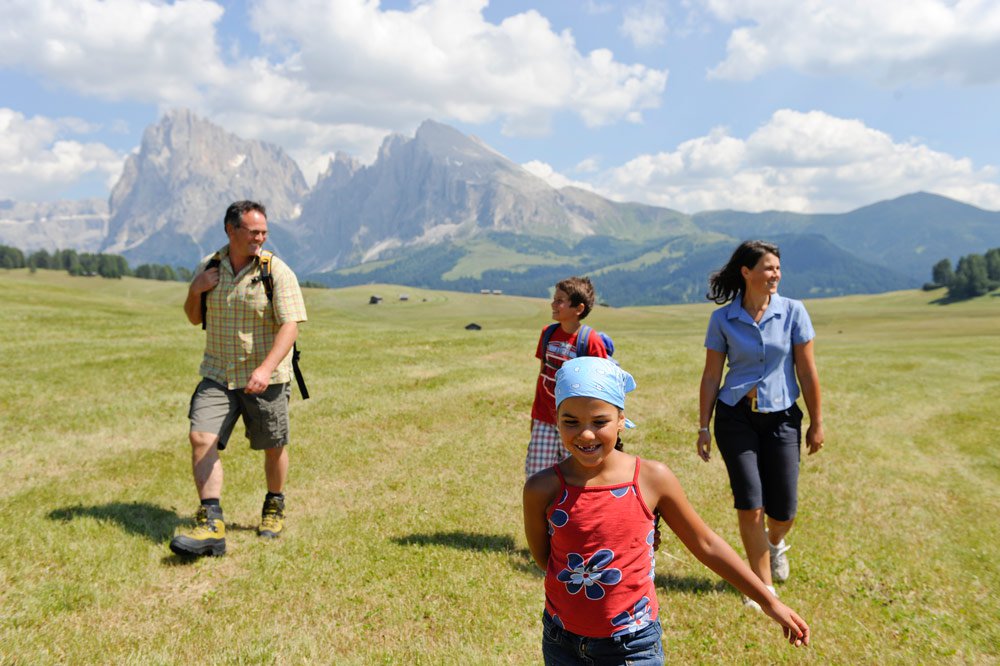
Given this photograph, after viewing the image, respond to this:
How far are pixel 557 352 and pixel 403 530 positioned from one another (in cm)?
342

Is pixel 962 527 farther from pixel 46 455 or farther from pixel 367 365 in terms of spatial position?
pixel 367 365

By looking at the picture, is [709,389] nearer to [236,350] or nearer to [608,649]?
[608,649]

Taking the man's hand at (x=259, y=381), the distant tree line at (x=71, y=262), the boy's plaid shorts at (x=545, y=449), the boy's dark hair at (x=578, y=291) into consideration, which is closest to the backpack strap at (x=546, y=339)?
the boy's dark hair at (x=578, y=291)

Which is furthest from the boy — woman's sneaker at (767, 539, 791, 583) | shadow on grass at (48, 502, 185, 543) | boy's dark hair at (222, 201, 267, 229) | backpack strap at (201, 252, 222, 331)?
shadow on grass at (48, 502, 185, 543)

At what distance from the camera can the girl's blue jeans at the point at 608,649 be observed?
3.53 m

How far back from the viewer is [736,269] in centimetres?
677

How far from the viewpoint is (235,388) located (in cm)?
759

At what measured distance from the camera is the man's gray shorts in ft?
24.4

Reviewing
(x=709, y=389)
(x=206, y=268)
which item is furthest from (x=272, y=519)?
(x=709, y=389)

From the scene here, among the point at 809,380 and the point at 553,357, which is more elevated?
the point at 553,357

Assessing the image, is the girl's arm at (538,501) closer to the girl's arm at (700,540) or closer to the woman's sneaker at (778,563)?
the girl's arm at (700,540)

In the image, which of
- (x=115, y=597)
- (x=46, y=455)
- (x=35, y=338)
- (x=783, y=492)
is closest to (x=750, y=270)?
(x=783, y=492)

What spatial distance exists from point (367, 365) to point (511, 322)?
97.1 meters

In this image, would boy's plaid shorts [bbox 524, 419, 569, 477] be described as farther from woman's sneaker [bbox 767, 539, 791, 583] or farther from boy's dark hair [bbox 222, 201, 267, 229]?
boy's dark hair [bbox 222, 201, 267, 229]
